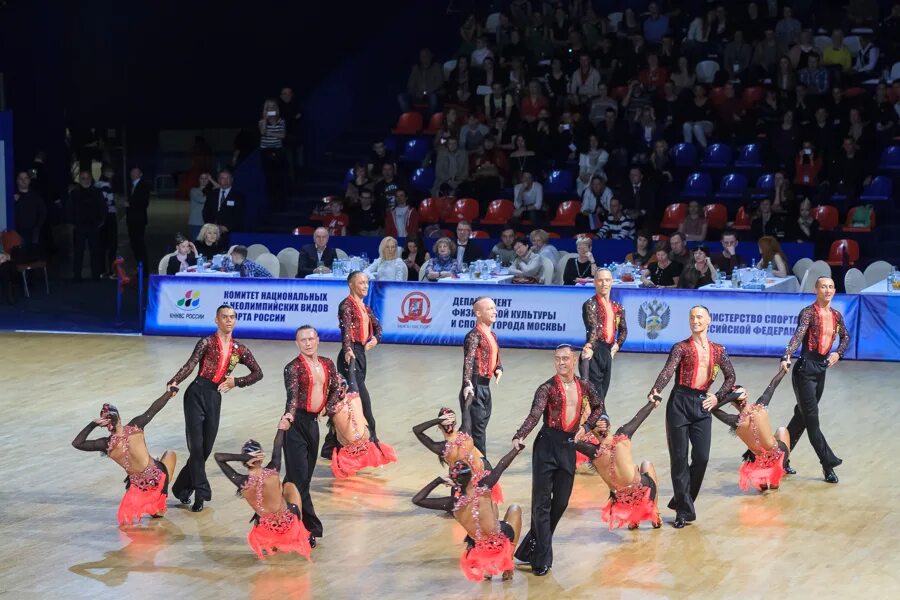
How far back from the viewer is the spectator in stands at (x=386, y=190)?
23.2 metres

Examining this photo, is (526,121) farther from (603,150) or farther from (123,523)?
(123,523)

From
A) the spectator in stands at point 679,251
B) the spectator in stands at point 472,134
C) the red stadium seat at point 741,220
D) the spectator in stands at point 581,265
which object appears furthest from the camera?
the spectator in stands at point 472,134

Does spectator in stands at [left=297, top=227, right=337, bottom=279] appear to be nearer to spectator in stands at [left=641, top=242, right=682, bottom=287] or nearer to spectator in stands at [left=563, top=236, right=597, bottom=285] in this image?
spectator in stands at [left=563, top=236, right=597, bottom=285]

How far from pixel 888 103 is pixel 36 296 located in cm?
1400

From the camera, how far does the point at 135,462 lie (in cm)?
1116

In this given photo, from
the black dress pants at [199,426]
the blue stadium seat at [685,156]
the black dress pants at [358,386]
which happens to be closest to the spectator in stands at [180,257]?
the black dress pants at [358,386]

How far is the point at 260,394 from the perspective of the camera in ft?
53.6

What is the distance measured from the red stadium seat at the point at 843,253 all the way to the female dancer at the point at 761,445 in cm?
964

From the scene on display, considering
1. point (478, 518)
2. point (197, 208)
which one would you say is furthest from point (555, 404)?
point (197, 208)

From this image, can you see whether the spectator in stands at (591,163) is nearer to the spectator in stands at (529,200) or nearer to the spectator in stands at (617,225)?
the spectator in stands at (529,200)

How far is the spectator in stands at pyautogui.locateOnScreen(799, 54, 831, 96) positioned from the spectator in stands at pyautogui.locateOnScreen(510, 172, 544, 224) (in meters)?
4.83

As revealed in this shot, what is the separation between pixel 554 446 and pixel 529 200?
1330 centimetres

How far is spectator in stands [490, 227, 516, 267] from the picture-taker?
20531 mm

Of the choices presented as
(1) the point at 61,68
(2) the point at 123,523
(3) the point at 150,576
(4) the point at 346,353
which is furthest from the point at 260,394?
(1) the point at 61,68
